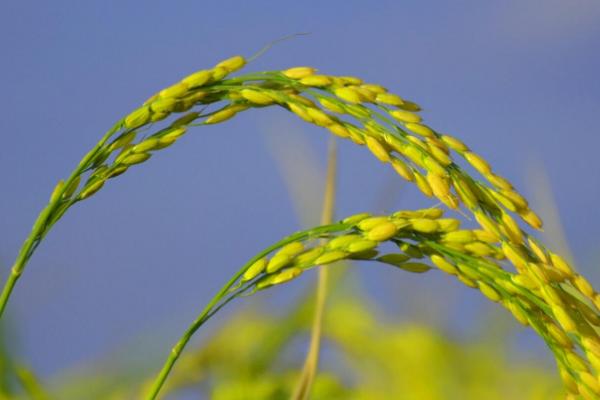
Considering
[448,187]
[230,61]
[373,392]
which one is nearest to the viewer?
[448,187]

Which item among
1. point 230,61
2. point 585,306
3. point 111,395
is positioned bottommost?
point 111,395

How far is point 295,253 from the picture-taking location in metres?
1.11

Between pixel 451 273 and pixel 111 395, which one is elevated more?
pixel 451 273

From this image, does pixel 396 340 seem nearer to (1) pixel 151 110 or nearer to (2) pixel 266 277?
(2) pixel 266 277

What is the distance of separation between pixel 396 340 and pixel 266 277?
0.34 metres

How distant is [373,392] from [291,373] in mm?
109

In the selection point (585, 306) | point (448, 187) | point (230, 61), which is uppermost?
point (230, 61)

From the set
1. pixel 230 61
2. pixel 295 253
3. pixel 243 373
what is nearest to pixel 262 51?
pixel 230 61

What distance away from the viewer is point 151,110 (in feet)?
3.90

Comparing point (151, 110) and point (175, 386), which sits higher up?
point (151, 110)

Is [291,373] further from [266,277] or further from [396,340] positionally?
[266,277]

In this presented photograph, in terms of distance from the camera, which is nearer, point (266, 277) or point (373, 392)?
point (266, 277)

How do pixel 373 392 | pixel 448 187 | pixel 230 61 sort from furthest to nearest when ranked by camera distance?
pixel 373 392 → pixel 230 61 → pixel 448 187

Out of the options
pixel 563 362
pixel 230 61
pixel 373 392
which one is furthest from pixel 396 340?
pixel 230 61
